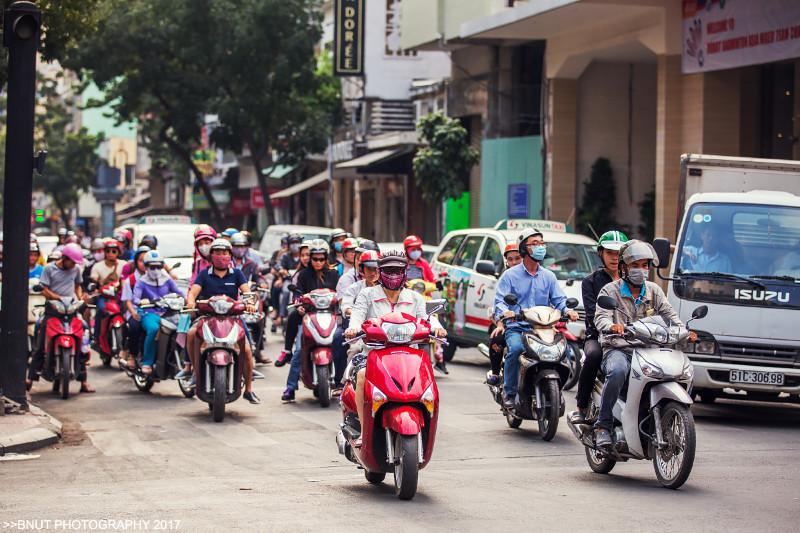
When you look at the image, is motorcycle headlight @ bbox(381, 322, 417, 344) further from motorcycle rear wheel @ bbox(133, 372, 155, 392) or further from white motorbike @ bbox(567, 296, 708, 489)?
motorcycle rear wheel @ bbox(133, 372, 155, 392)

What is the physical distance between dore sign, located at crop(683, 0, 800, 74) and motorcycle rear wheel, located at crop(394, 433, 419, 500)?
14.2 m

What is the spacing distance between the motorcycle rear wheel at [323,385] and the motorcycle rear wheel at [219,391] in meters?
1.44

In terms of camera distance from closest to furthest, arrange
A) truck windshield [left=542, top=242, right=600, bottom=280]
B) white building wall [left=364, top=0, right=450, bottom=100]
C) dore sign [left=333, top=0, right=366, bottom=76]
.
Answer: truck windshield [left=542, top=242, right=600, bottom=280] → dore sign [left=333, top=0, right=366, bottom=76] → white building wall [left=364, top=0, right=450, bottom=100]

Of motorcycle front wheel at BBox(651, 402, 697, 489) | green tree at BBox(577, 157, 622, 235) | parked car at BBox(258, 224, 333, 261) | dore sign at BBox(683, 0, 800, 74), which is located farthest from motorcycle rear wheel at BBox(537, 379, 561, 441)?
green tree at BBox(577, 157, 622, 235)

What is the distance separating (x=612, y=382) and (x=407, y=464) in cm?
188

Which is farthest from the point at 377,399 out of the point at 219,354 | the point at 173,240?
the point at 173,240

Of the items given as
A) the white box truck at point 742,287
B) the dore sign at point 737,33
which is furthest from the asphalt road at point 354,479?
the dore sign at point 737,33

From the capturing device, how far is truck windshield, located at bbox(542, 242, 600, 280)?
18562mm

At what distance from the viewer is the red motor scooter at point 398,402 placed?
9.01m

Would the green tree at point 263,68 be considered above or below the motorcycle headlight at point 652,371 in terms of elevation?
above

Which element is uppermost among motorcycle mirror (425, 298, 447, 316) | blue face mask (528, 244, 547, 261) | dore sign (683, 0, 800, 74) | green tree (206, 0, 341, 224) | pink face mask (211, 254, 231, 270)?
green tree (206, 0, 341, 224)

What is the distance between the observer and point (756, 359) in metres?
13.7

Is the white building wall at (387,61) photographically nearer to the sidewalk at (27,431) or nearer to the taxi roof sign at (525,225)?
the taxi roof sign at (525,225)

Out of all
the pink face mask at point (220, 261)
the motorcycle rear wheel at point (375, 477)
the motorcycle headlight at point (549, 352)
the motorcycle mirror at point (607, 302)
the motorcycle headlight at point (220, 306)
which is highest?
the pink face mask at point (220, 261)
